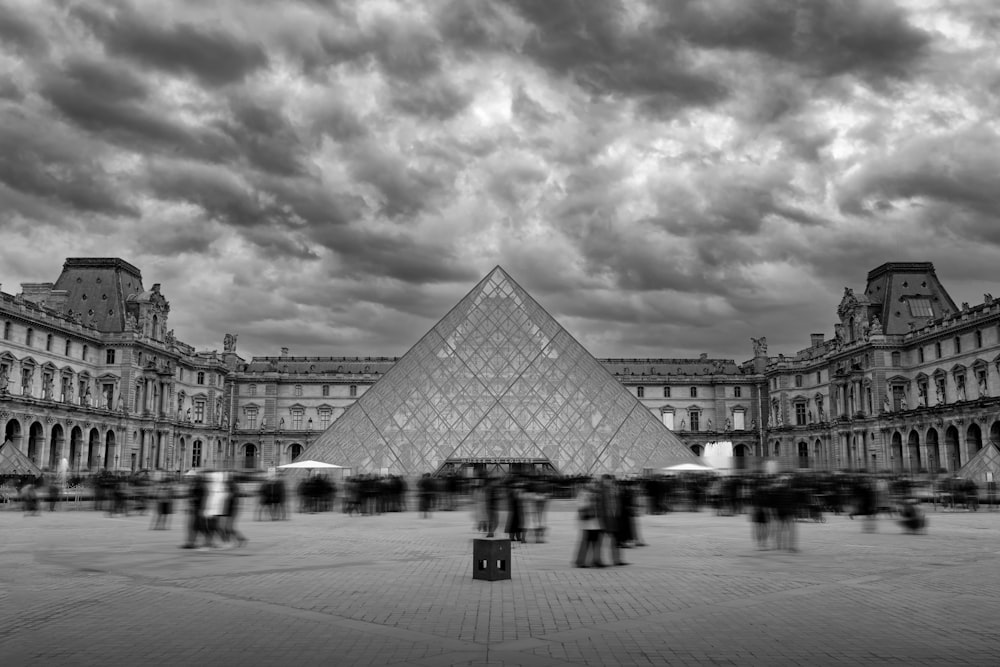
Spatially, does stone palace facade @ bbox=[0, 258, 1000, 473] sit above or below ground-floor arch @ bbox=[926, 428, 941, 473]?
above

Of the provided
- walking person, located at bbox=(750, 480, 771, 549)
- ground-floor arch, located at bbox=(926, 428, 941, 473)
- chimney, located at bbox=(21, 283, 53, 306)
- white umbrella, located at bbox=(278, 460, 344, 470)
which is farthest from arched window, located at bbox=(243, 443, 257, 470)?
walking person, located at bbox=(750, 480, 771, 549)

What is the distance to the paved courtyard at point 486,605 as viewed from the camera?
261 inches

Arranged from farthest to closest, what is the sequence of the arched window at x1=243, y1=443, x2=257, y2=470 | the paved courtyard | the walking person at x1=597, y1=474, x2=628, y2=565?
the arched window at x1=243, y1=443, x2=257, y2=470, the walking person at x1=597, y1=474, x2=628, y2=565, the paved courtyard

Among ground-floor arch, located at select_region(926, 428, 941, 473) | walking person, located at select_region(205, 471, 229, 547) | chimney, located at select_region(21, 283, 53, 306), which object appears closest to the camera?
walking person, located at select_region(205, 471, 229, 547)

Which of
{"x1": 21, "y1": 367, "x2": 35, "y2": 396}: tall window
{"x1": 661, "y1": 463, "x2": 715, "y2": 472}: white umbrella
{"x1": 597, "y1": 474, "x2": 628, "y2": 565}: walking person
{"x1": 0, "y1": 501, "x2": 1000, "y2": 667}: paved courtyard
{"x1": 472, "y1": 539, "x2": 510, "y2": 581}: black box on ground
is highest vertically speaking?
{"x1": 21, "y1": 367, "x2": 35, "y2": 396}: tall window

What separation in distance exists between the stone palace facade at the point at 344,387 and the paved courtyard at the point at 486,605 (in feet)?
119

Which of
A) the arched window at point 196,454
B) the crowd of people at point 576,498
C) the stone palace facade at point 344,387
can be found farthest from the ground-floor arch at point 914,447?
the arched window at point 196,454

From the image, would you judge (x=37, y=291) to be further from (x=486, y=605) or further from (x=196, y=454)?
(x=486, y=605)

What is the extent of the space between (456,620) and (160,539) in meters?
10.5

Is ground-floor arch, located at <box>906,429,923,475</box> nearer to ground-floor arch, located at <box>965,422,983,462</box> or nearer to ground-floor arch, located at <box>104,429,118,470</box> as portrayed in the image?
ground-floor arch, located at <box>965,422,983,462</box>

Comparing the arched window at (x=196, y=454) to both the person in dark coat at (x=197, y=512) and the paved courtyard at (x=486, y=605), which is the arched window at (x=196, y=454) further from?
the person in dark coat at (x=197, y=512)

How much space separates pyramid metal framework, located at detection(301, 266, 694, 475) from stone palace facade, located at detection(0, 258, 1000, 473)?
14.6m

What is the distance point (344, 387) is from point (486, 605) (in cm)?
7585

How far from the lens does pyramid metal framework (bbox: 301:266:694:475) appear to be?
117ft
